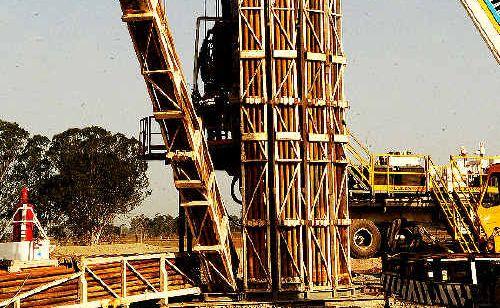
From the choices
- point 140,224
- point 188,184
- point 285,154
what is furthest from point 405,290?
point 140,224

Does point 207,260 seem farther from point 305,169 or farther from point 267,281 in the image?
point 305,169

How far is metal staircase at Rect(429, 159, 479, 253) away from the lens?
30.2 metres

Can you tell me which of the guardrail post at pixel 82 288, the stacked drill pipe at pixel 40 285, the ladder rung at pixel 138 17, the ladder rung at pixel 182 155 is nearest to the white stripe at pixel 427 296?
the ladder rung at pixel 182 155

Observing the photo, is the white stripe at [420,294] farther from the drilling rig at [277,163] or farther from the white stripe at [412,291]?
the drilling rig at [277,163]

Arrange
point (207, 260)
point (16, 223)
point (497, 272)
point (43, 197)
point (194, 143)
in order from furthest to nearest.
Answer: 1. point (43, 197)
2. point (207, 260)
3. point (194, 143)
4. point (16, 223)
5. point (497, 272)

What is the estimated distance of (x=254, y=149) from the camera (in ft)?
79.3

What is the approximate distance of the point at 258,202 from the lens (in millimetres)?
24203

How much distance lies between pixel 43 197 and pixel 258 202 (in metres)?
46.2

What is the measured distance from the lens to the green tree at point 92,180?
65812mm

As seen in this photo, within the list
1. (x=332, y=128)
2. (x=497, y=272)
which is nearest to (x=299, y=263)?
(x=332, y=128)

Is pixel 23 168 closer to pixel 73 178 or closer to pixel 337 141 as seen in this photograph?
pixel 73 178

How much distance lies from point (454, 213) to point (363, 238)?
14.1 feet

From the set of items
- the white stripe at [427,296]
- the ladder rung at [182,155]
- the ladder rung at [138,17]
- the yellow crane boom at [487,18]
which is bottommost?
the white stripe at [427,296]

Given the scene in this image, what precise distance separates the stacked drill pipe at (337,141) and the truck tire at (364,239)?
24.5 feet
